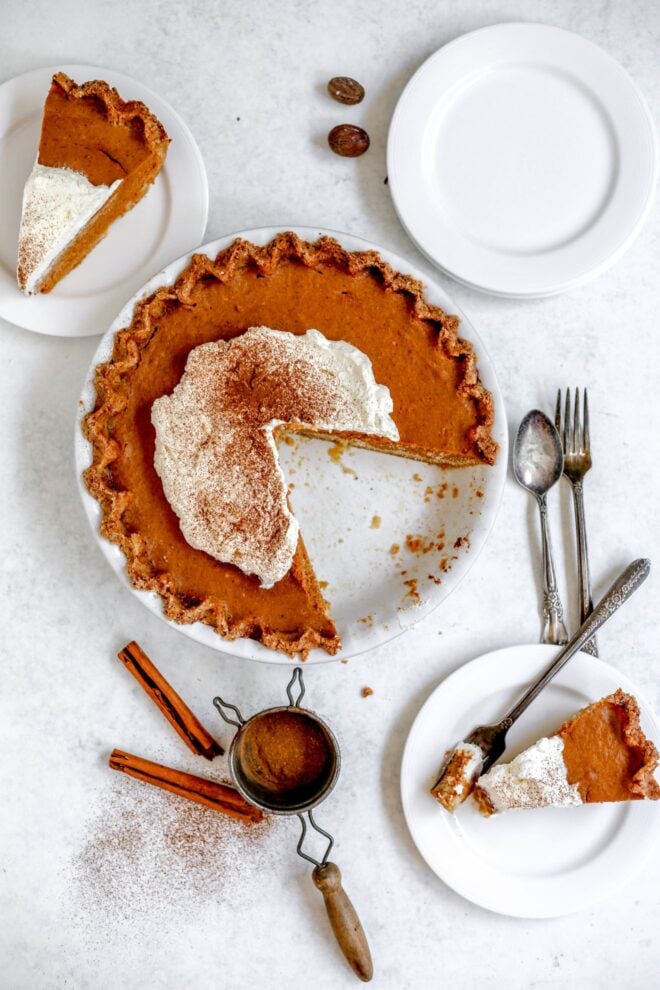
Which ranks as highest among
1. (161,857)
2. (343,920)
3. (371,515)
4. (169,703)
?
(371,515)

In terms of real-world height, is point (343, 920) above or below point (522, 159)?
below

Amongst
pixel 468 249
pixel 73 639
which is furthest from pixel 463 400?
pixel 73 639

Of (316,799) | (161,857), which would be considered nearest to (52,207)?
(316,799)

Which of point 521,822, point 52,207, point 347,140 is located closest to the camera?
point 52,207

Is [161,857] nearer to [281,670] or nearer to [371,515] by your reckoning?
[281,670]

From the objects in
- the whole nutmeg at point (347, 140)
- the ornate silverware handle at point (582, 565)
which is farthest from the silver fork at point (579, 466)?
the whole nutmeg at point (347, 140)

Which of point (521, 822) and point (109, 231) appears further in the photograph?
point (109, 231)

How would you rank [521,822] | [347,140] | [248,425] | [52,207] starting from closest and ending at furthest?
[248,425] < [52,207] < [521,822] < [347,140]
